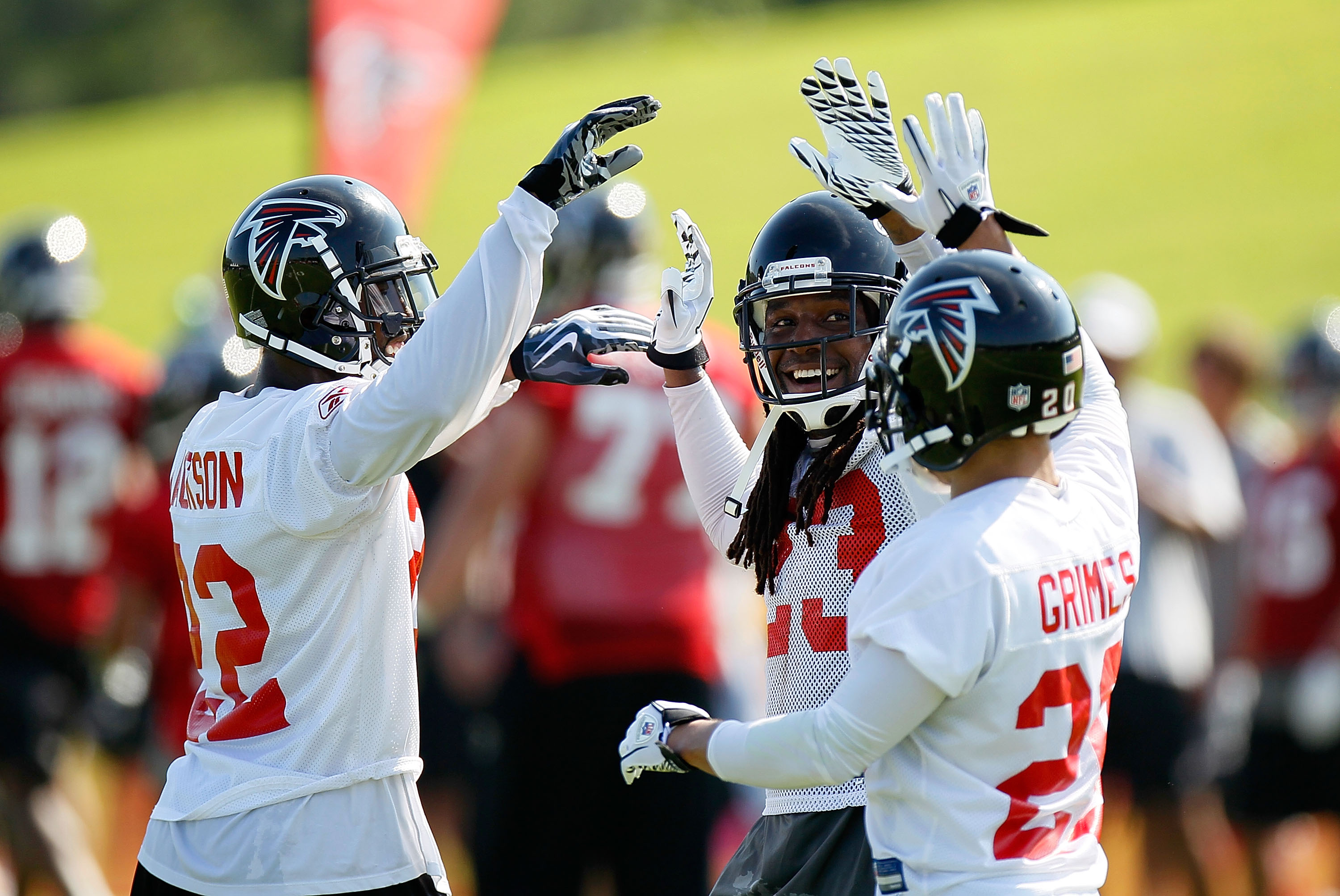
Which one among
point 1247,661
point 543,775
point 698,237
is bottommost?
point 1247,661

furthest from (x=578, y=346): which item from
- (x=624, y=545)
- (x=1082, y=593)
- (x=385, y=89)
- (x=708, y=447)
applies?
(x=385, y=89)

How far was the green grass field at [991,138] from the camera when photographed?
72.8 feet

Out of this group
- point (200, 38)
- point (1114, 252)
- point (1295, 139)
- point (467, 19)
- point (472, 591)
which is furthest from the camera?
point (200, 38)

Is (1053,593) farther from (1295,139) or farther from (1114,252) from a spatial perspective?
(1295,139)

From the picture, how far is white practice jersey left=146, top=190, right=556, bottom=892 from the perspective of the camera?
110 inches

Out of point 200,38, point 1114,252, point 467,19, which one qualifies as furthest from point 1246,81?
point 200,38

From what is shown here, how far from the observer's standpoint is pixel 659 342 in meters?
3.43

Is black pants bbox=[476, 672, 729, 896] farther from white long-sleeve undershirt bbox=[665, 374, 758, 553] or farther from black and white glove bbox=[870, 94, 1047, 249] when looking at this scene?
black and white glove bbox=[870, 94, 1047, 249]

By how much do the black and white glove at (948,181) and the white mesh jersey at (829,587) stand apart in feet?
1.46

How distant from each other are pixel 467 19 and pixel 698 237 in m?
6.93

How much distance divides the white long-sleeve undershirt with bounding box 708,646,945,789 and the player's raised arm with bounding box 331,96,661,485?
0.77 meters

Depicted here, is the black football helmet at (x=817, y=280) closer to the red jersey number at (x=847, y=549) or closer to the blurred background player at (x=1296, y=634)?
the red jersey number at (x=847, y=549)

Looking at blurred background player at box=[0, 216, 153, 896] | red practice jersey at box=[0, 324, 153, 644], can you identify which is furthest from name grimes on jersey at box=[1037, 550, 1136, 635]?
red practice jersey at box=[0, 324, 153, 644]

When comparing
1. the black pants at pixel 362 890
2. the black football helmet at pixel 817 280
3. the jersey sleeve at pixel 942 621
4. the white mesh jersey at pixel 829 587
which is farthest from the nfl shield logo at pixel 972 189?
the black pants at pixel 362 890
